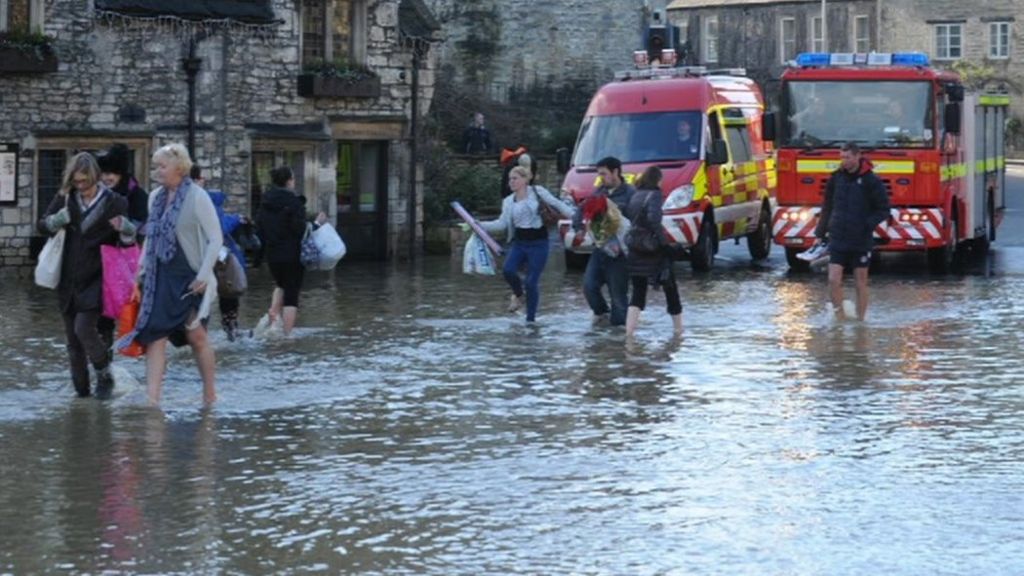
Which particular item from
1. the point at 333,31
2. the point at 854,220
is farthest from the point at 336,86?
the point at 854,220

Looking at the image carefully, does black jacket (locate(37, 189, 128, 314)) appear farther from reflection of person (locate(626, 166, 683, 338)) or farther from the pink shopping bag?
reflection of person (locate(626, 166, 683, 338))

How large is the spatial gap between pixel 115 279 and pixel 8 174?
15.2 meters

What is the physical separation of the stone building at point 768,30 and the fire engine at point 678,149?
50784 mm

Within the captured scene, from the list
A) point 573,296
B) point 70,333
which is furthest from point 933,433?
point 573,296

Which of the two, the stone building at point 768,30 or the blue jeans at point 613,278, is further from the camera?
the stone building at point 768,30

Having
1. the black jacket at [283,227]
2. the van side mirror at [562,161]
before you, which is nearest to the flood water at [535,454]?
the black jacket at [283,227]

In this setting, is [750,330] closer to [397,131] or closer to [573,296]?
[573,296]

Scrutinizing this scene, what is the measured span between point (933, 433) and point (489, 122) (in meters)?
44.8

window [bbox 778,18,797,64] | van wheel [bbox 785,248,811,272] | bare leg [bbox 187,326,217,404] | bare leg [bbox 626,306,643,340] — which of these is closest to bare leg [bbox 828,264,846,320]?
bare leg [bbox 626,306,643,340]

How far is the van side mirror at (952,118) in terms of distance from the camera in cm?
2778

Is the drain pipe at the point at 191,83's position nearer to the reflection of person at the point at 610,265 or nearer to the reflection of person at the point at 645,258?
the reflection of person at the point at 610,265

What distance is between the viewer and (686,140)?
96.5 feet

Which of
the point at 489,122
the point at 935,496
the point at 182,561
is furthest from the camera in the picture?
the point at 489,122

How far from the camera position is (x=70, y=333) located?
14508 mm
